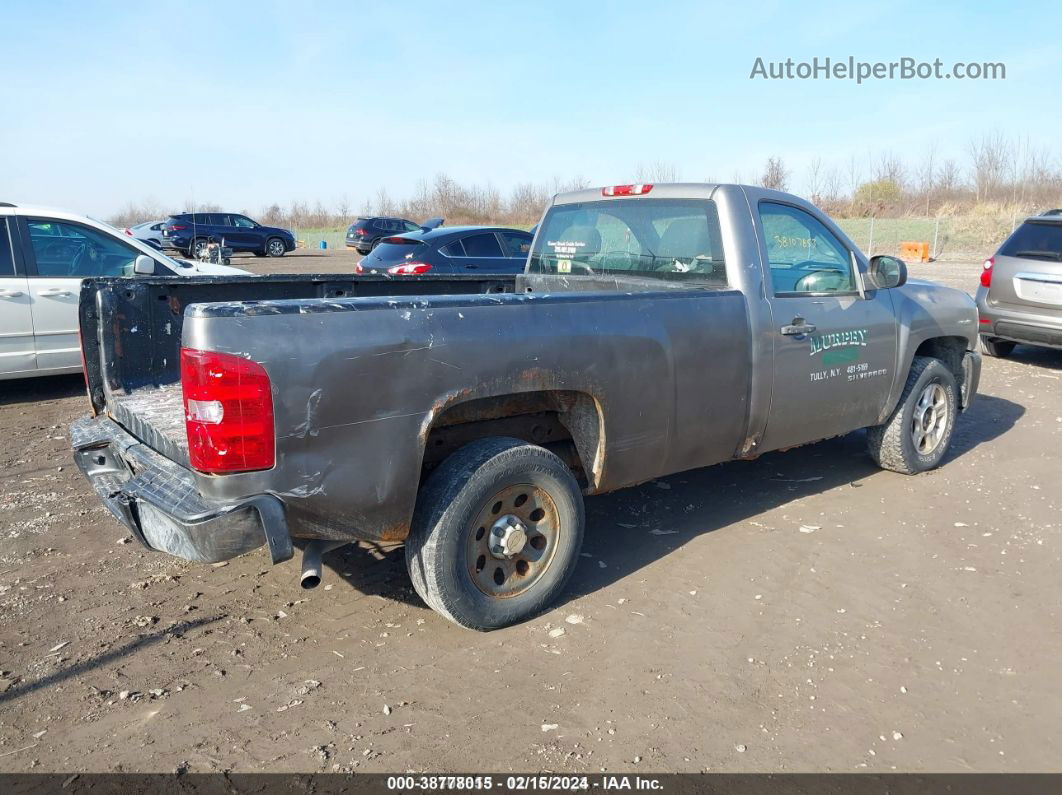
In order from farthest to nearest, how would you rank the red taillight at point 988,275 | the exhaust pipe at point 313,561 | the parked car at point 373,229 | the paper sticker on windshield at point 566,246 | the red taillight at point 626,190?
the parked car at point 373,229 < the red taillight at point 988,275 < the paper sticker on windshield at point 566,246 < the red taillight at point 626,190 < the exhaust pipe at point 313,561

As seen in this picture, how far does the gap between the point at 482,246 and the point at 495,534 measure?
10073 mm

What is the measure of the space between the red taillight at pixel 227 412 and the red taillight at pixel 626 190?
2.84 meters

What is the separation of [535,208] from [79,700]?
55731mm

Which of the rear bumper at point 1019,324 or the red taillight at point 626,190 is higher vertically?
the red taillight at point 626,190

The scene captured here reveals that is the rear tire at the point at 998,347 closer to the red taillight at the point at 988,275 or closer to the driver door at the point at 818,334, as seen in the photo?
the red taillight at the point at 988,275

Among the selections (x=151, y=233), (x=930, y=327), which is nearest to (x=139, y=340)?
(x=930, y=327)

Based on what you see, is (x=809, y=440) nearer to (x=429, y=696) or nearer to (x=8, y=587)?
(x=429, y=696)

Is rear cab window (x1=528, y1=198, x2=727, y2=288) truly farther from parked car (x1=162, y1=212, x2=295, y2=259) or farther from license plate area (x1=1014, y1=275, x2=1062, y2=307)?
parked car (x1=162, y1=212, x2=295, y2=259)

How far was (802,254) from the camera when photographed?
480cm

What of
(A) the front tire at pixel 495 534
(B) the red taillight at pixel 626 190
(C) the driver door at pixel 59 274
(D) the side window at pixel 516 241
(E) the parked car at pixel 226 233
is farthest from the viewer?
(E) the parked car at pixel 226 233

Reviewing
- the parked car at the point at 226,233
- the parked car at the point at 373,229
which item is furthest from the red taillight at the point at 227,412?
the parked car at the point at 373,229

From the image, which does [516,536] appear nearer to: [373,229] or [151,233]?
[373,229]

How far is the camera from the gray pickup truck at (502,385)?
2.86 metres

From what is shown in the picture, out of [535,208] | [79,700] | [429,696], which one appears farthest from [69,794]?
[535,208]
